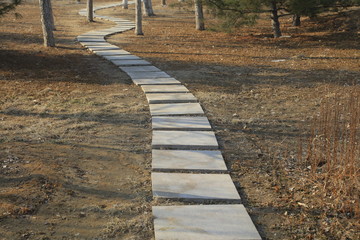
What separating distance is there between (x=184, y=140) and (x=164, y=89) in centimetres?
269

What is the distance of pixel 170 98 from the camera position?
710 cm

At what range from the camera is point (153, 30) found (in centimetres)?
1750

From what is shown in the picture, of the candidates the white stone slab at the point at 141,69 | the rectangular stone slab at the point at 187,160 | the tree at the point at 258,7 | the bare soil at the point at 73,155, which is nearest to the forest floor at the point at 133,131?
the bare soil at the point at 73,155

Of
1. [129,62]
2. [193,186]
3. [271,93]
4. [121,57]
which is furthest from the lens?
[121,57]

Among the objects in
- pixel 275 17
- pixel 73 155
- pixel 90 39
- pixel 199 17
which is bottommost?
pixel 73 155

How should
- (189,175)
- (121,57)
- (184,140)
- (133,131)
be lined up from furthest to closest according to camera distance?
1. (121,57)
2. (133,131)
3. (184,140)
4. (189,175)

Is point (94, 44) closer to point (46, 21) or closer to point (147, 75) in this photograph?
point (46, 21)

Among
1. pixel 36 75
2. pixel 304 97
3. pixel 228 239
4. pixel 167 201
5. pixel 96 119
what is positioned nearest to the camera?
pixel 228 239

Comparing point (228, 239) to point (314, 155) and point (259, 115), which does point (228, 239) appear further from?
point (259, 115)

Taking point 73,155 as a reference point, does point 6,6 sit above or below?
above

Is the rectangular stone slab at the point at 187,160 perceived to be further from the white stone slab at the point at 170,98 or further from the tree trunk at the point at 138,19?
the tree trunk at the point at 138,19

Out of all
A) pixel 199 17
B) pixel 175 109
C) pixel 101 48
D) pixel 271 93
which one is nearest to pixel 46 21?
pixel 101 48

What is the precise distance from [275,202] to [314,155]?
1058 mm

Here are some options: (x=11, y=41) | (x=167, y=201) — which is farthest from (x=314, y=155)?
(x=11, y=41)
